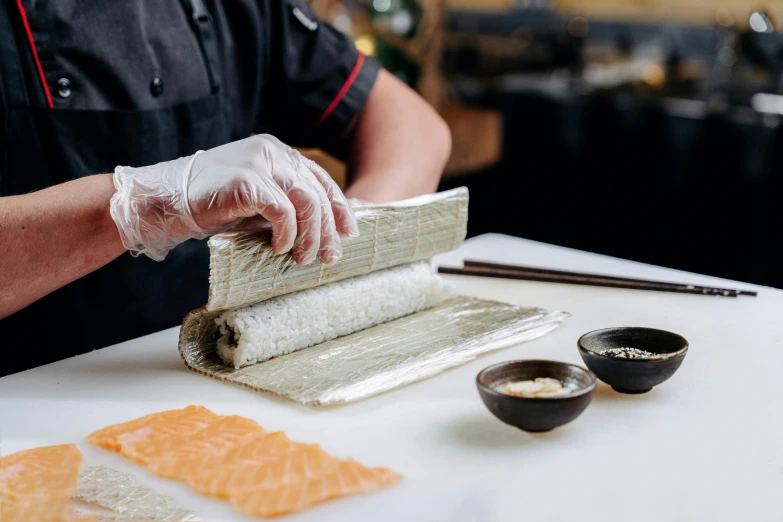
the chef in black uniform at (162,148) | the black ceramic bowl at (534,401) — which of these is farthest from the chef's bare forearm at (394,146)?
the black ceramic bowl at (534,401)

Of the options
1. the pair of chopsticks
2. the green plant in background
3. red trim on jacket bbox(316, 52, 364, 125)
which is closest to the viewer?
the pair of chopsticks

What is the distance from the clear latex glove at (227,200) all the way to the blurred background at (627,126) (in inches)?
82.9

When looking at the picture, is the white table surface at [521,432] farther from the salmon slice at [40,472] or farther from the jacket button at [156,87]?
the jacket button at [156,87]

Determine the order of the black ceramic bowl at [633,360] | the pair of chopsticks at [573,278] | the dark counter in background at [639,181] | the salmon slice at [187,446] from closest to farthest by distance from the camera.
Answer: the salmon slice at [187,446] → the black ceramic bowl at [633,360] → the pair of chopsticks at [573,278] → the dark counter in background at [639,181]

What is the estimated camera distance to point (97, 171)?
1778 mm

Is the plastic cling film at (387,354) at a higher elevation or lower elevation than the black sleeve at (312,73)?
lower

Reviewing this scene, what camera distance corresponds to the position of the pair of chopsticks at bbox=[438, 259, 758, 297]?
1765 mm

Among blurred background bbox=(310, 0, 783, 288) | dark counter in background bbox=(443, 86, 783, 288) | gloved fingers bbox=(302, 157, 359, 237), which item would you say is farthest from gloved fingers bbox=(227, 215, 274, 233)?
dark counter in background bbox=(443, 86, 783, 288)

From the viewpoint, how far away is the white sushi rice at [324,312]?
4.64 feet

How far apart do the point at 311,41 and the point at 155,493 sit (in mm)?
1347

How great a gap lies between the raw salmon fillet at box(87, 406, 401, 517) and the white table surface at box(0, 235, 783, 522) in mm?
18

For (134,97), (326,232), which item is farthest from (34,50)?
(326,232)

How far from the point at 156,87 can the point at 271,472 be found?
3.45ft

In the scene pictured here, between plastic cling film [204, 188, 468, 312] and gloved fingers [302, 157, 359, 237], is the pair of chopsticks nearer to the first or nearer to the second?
plastic cling film [204, 188, 468, 312]
